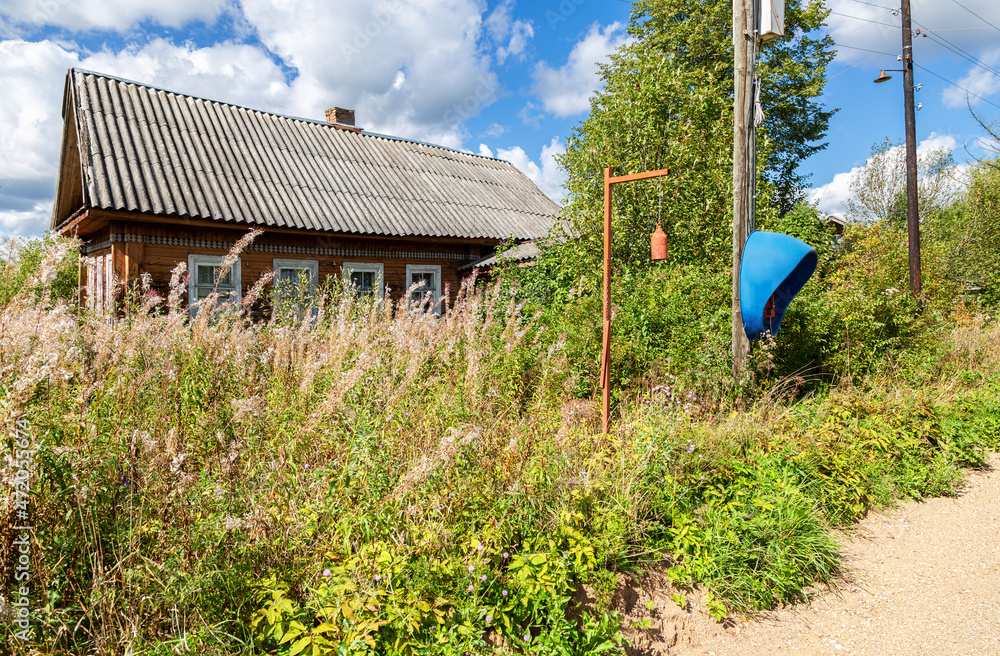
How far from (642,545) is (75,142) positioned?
1400 centimetres

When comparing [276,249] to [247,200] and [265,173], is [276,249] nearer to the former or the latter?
[247,200]

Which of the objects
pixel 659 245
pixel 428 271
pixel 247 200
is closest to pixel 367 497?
Answer: pixel 659 245

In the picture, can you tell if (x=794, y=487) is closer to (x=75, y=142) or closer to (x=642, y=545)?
(x=642, y=545)

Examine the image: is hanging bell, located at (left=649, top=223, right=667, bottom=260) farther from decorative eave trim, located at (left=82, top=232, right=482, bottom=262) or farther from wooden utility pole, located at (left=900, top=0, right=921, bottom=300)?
wooden utility pole, located at (left=900, top=0, right=921, bottom=300)

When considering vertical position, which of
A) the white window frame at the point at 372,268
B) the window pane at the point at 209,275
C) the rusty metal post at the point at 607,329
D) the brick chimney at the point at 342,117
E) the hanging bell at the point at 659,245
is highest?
the brick chimney at the point at 342,117

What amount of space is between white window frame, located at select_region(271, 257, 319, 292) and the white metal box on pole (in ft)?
29.4

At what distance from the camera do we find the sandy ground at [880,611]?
3.37m

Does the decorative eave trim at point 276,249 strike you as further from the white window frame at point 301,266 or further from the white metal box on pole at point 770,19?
the white metal box on pole at point 770,19

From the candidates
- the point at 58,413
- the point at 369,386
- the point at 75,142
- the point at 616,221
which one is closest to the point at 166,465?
the point at 58,413

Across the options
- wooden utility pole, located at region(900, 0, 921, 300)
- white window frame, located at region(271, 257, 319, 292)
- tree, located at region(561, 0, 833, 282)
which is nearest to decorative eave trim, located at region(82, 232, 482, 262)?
white window frame, located at region(271, 257, 319, 292)

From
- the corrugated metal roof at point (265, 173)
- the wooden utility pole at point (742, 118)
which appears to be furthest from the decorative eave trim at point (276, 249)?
the wooden utility pole at point (742, 118)

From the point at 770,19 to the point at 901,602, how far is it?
19.1ft

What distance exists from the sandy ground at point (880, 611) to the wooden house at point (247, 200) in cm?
767

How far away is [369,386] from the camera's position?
4.21 metres
